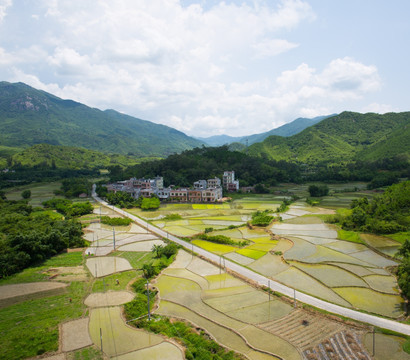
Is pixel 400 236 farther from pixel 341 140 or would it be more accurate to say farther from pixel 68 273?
pixel 341 140

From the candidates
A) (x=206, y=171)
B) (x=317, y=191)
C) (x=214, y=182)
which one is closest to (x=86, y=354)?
(x=214, y=182)

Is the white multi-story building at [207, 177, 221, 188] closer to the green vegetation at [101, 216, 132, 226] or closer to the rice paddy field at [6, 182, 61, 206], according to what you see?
the green vegetation at [101, 216, 132, 226]

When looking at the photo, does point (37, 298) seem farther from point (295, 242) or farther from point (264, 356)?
point (295, 242)

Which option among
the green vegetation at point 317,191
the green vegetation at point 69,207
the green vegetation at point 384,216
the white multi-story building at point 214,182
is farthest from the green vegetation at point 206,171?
the green vegetation at point 384,216

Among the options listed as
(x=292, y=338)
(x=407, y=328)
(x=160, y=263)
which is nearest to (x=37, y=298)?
(x=160, y=263)

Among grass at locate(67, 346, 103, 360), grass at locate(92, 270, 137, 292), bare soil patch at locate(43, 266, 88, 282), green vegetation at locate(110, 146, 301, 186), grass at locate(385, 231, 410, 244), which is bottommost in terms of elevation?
grass at locate(67, 346, 103, 360)

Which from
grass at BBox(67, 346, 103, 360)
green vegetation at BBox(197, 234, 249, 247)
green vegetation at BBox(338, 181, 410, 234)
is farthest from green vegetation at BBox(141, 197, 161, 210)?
grass at BBox(67, 346, 103, 360)
